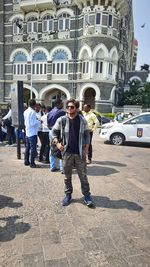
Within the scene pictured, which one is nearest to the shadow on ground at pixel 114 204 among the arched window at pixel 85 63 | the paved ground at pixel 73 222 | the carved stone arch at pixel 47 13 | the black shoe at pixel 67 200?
the paved ground at pixel 73 222

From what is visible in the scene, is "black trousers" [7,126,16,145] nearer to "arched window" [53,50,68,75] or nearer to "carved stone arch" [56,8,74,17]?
"arched window" [53,50,68,75]

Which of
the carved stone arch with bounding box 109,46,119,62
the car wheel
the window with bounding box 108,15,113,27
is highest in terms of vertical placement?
the window with bounding box 108,15,113,27

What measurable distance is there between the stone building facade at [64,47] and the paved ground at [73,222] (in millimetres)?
22014

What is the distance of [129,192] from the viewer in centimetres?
478

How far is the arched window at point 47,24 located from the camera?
28.1 meters

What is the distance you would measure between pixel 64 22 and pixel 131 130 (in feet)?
72.8

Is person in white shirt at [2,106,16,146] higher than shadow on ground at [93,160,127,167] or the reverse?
higher

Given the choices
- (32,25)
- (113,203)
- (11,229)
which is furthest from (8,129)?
(32,25)

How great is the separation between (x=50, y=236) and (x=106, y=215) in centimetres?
107

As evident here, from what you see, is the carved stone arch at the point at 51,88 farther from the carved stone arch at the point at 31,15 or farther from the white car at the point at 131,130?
the white car at the point at 131,130

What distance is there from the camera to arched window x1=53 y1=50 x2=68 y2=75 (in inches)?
1099

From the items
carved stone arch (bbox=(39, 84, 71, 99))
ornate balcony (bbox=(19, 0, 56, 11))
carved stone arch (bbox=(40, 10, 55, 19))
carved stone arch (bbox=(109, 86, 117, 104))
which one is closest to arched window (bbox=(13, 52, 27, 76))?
carved stone arch (bbox=(39, 84, 71, 99))

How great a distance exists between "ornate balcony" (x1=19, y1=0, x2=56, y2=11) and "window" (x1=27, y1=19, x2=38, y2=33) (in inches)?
59.9

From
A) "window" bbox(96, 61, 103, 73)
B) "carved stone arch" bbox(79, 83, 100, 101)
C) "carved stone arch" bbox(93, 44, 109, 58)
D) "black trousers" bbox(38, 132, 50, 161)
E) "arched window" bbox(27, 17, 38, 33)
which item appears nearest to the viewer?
"black trousers" bbox(38, 132, 50, 161)
